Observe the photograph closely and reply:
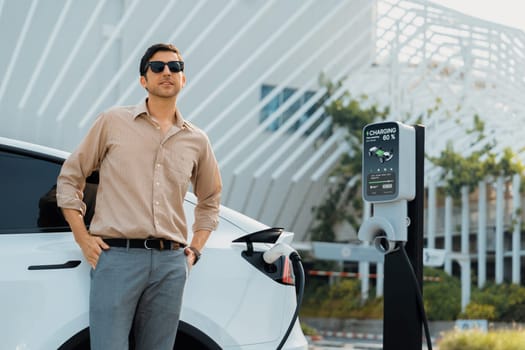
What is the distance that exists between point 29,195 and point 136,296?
0.63 meters

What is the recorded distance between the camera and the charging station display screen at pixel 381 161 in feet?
13.4

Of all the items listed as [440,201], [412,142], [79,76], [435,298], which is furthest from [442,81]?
[412,142]

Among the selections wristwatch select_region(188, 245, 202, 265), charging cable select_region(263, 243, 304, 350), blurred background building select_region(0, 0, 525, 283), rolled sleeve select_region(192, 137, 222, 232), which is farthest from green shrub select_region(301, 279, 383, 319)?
wristwatch select_region(188, 245, 202, 265)

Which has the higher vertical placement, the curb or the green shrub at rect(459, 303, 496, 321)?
the green shrub at rect(459, 303, 496, 321)

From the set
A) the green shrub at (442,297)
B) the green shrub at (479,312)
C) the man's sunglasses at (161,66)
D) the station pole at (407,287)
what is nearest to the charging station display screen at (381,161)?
the station pole at (407,287)

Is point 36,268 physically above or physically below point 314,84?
below

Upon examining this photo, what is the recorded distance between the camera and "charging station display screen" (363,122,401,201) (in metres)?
4.09

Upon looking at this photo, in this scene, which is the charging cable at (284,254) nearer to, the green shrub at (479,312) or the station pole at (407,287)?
the station pole at (407,287)

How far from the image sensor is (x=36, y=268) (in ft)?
10.6

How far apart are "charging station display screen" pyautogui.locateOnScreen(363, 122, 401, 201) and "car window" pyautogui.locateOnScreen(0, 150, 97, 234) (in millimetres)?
1408

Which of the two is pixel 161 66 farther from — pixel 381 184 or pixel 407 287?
pixel 407 287

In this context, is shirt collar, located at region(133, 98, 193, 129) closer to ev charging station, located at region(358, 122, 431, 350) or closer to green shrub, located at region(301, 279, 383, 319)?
ev charging station, located at region(358, 122, 431, 350)

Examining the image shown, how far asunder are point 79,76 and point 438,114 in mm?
10183

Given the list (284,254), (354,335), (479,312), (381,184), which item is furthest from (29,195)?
(479,312)
